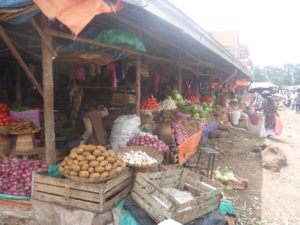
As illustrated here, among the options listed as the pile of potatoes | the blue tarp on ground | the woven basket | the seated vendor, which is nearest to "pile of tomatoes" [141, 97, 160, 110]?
the seated vendor

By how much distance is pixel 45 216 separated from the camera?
11.9 feet

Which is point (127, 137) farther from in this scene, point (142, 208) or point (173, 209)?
point (173, 209)

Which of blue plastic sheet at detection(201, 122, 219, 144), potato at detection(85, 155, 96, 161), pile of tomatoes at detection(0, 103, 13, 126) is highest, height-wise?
pile of tomatoes at detection(0, 103, 13, 126)

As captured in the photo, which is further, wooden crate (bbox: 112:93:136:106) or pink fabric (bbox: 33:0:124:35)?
wooden crate (bbox: 112:93:136:106)

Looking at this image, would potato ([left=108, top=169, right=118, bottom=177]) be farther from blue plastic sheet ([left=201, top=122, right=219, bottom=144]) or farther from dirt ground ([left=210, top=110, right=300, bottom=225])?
blue plastic sheet ([left=201, top=122, right=219, bottom=144])

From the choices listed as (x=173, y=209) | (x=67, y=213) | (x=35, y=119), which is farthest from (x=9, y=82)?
(x=173, y=209)

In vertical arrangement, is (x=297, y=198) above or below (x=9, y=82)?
below

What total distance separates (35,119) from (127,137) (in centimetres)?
178

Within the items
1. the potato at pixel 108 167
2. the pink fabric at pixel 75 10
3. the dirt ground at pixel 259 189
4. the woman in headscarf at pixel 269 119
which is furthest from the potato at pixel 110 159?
the woman in headscarf at pixel 269 119

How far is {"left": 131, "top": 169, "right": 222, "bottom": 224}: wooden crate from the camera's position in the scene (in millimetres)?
3242

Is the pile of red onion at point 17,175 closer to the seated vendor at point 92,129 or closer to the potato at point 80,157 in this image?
the potato at point 80,157

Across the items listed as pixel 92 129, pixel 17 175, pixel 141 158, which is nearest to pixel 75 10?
pixel 141 158

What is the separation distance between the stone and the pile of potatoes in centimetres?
557

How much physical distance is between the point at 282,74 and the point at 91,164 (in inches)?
3365
